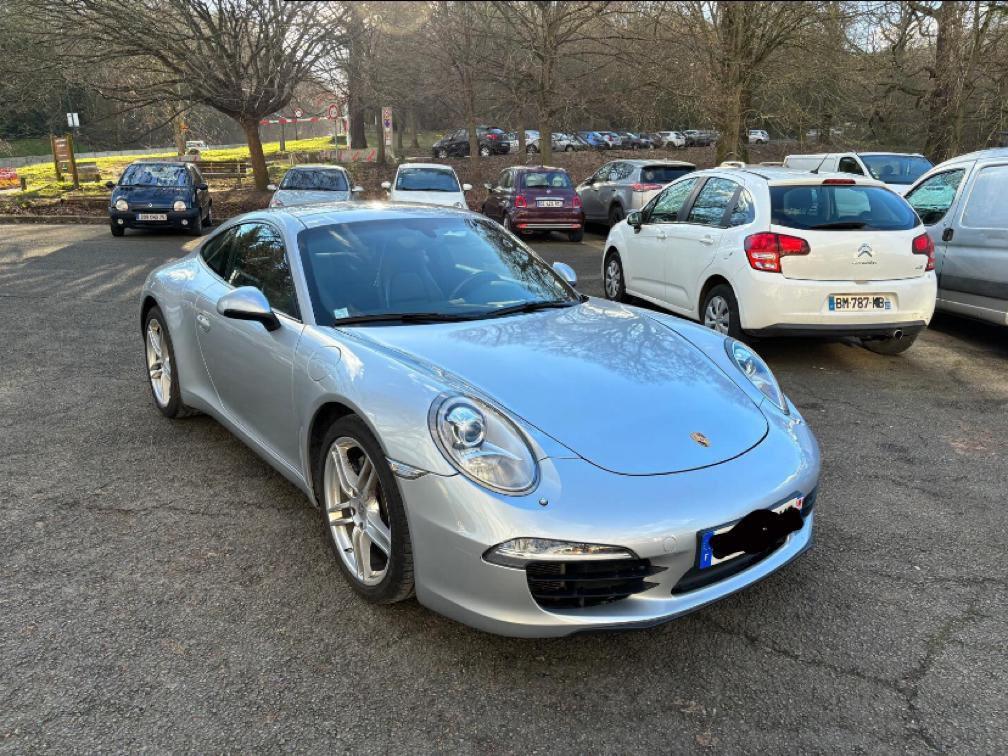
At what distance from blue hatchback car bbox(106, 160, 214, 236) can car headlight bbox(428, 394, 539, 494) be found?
14.5m

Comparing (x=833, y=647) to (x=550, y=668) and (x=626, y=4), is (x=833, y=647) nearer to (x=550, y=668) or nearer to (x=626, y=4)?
(x=550, y=668)

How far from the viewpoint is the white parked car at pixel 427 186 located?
589 inches

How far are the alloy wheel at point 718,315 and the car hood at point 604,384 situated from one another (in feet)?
9.66

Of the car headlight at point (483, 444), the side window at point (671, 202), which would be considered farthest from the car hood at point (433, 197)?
the car headlight at point (483, 444)

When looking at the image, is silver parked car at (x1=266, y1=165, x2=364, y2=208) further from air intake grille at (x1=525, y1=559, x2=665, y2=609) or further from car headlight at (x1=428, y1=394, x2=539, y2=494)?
air intake grille at (x1=525, y1=559, x2=665, y2=609)

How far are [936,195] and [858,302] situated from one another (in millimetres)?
2511

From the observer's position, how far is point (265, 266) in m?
3.80

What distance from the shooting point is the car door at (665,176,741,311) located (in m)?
6.52

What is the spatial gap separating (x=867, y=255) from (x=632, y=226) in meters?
2.61

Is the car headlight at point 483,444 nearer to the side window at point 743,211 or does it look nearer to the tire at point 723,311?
the tire at point 723,311

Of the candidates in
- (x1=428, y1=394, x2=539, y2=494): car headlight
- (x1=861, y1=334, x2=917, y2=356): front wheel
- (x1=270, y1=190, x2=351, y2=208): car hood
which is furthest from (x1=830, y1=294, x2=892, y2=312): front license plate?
(x1=270, y1=190, x2=351, y2=208): car hood

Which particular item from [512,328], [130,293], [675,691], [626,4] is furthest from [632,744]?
[626,4]

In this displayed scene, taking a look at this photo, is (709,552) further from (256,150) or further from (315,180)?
(256,150)

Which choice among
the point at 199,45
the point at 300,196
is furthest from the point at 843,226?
the point at 199,45
